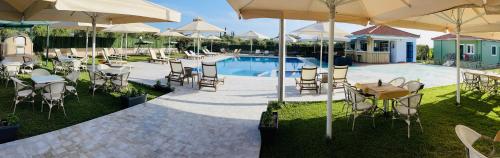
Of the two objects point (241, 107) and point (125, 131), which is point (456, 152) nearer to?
point (241, 107)

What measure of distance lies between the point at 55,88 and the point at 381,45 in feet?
79.8

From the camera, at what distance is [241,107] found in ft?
26.9

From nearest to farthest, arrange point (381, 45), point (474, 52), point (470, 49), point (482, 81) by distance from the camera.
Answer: point (482, 81)
point (474, 52)
point (470, 49)
point (381, 45)

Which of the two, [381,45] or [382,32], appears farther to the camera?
[381,45]

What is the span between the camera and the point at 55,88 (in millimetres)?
6512

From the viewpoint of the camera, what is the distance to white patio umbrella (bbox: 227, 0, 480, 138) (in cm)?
505

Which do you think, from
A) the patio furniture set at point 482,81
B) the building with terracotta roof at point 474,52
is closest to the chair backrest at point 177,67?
the patio furniture set at point 482,81

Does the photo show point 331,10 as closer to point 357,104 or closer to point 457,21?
point 357,104

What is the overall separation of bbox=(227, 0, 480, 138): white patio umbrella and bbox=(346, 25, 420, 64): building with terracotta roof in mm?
19476

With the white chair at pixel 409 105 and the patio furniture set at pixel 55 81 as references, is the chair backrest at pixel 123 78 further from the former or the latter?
the white chair at pixel 409 105

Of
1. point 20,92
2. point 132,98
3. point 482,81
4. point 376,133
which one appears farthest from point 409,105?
point 20,92

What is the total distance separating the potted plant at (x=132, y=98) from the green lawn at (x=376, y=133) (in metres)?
3.40

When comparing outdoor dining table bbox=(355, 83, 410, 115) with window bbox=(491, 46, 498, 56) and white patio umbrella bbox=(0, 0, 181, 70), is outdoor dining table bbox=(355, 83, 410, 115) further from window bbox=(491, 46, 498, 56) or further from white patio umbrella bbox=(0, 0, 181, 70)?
window bbox=(491, 46, 498, 56)

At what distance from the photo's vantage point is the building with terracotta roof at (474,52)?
22986 mm
